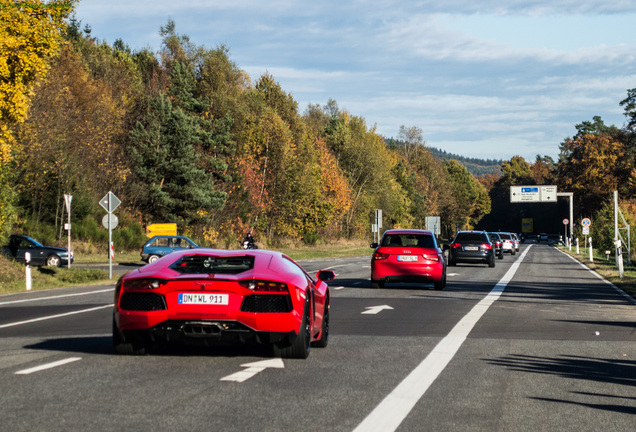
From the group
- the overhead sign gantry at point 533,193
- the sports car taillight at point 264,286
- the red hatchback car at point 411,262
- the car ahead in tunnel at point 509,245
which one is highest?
the overhead sign gantry at point 533,193

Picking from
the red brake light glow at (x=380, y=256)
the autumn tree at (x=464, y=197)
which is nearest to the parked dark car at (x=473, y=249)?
the red brake light glow at (x=380, y=256)

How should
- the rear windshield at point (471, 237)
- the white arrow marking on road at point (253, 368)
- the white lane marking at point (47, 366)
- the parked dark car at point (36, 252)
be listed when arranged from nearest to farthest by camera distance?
the white arrow marking on road at point (253, 368) < the white lane marking at point (47, 366) < the rear windshield at point (471, 237) < the parked dark car at point (36, 252)

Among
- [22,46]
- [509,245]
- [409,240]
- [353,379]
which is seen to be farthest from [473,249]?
[353,379]

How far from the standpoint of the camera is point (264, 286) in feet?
28.0

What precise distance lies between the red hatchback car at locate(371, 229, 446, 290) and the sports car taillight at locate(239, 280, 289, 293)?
13385mm

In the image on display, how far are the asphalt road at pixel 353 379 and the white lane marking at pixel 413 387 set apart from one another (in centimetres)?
1

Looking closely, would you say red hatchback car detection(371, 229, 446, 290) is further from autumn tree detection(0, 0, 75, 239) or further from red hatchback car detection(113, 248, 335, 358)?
red hatchback car detection(113, 248, 335, 358)

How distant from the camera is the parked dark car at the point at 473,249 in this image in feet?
122

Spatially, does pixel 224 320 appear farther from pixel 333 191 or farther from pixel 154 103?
pixel 333 191

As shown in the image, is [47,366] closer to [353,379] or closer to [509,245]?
[353,379]

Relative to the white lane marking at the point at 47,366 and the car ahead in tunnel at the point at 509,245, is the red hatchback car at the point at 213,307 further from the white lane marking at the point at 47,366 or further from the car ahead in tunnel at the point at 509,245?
the car ahead in tunnel at the point at 509,245

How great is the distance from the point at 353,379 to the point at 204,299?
5.34 ft

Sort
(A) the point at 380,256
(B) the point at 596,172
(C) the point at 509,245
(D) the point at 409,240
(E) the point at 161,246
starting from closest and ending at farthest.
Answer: (A) the point at 380,256 → (D) the point at 409,240 → (E) the point at 161,246 → (C) the point at 509,245 → (B) the point at 596,172

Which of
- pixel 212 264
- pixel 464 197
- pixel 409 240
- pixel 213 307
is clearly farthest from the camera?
pixel 464 197
